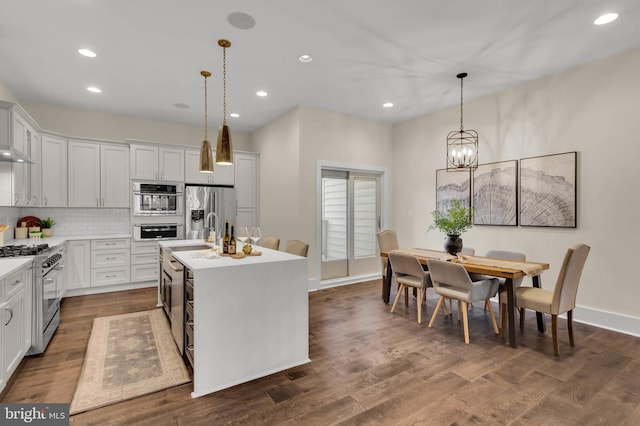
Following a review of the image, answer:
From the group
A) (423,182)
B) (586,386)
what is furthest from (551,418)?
(423,182)

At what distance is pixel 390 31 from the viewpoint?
2988 mm

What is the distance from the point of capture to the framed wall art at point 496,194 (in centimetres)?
429

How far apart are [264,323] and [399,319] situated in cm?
196

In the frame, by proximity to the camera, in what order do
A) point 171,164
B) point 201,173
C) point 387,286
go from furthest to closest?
point 201,173 → point 171,164 → point 387,286

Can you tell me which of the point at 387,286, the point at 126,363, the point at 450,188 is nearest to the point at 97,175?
the point at 126,363

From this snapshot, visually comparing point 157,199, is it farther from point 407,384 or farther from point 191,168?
point 407,384

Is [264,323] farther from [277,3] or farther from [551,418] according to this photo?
[277,3]

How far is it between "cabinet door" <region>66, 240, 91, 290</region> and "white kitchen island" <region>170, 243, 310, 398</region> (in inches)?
126

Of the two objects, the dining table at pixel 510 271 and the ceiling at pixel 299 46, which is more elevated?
the ceiling at pixel 299 46

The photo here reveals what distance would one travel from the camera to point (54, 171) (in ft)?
15.5

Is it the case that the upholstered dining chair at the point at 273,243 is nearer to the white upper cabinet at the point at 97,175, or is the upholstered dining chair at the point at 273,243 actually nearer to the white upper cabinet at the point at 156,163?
the white upper cabinet at the point at 156,163

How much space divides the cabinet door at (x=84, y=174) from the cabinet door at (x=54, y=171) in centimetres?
A: 9

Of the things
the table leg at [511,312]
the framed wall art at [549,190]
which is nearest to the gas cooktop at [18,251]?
the table leg at [511,312]

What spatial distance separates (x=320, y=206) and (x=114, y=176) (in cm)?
354
